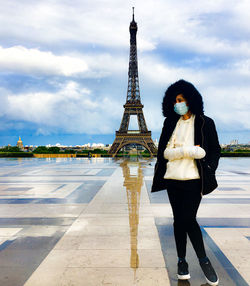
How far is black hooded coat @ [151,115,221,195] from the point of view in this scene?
2424 mm

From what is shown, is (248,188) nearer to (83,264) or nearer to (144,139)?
(83,264)

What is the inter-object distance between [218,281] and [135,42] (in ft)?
160

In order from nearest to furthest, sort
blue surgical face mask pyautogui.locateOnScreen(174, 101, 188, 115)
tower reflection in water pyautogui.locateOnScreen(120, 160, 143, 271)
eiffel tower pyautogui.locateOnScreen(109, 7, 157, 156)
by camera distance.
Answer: blue surgical face mask pyautogui.locateOnScreen(174, 101, 188, 115) → tower reflection in water pyautogui.locateOnScreen(120, 160, 143, 271) → eiffel tower pyautogui.locateOnScreen(109, 7, 157, 156)

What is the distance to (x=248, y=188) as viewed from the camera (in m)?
7.57

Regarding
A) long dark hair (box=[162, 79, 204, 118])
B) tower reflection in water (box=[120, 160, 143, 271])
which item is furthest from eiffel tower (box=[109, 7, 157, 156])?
long dark hair (box=[162, 79, 204, 118])

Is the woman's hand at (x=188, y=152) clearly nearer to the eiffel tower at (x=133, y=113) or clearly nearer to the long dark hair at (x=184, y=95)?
the long dark hair at (x=184, y=95)

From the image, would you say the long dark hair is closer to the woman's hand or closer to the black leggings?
the woman's hand

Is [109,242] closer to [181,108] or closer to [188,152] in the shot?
[188,152]

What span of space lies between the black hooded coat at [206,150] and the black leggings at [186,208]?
91 mm

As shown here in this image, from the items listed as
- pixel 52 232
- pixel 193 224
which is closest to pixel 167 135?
pixel 193 224

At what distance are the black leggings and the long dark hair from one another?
0.72 metres

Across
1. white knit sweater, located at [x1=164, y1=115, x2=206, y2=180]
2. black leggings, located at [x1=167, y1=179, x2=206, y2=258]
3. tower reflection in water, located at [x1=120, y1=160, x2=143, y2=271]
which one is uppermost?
white knit sweater, located at [x1=164, y1=115, x2=206, y2=180]

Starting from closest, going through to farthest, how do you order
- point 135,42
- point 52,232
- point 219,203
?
point 52,232, point 219,203, point 135,42

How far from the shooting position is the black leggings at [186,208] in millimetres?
2426
